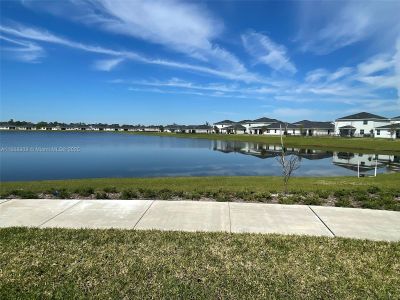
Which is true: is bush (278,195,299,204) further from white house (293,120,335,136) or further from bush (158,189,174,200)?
white house (293,120,335,136)

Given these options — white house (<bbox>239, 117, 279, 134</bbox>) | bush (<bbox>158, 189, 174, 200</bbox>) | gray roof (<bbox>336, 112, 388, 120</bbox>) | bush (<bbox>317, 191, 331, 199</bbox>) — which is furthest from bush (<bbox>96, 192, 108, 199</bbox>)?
white house (<bbox>239, 117, 279, 134</bbox>)

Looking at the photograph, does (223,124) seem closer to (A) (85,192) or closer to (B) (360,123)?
(B) (360,123)

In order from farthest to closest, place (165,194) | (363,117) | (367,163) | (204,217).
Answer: (363,117) → (367,163) → (165,194) → (204,217)

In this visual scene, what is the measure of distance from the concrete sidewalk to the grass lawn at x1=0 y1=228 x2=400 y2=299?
0.53 m

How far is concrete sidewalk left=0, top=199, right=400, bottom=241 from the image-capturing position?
255 inches

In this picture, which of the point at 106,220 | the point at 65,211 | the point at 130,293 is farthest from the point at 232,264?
the point at 65,211

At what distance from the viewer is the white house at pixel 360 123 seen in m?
95.9

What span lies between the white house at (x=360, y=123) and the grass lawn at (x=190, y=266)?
101 metres

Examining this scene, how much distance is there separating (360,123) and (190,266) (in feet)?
346

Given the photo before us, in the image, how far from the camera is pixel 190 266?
186 inches

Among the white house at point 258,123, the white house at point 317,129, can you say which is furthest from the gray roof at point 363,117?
the white house at point 258,123

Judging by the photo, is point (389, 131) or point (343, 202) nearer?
point (343, 202)

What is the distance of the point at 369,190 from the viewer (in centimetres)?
1071

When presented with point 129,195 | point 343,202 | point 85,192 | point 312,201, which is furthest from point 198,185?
point 343,202
